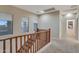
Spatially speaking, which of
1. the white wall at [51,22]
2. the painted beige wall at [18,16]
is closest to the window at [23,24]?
the painted beige wall at [18,16]

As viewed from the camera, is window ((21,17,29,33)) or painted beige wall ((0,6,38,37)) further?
window ((21,17,29,33))

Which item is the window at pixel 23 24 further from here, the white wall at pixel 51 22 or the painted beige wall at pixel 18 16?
the white wall at pixel 51 22

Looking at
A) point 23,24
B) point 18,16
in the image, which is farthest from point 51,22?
point 18,16

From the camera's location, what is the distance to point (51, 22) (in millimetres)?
2842

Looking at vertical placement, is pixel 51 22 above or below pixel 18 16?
below

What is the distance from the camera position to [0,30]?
2176 millimetres

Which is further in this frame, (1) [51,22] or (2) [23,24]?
(1) [51,22]

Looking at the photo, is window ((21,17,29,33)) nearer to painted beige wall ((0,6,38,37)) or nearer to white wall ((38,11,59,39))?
painted beige wall ((0,6,38,37))

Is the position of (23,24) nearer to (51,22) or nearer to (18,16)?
(18,16)

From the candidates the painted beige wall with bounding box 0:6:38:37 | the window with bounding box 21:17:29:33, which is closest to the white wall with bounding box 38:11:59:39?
the painted beige wall with bounding box 0:6:38:37

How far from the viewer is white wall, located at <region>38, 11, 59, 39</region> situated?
259 centimetres
